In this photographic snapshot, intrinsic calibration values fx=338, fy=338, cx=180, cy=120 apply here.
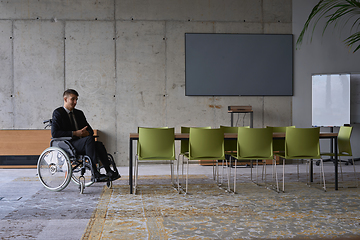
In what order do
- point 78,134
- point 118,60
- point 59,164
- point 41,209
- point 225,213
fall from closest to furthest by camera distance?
1. point 225,213
2. point 41,209
3. point 59,164
4. point 78,134
5. point 118,60

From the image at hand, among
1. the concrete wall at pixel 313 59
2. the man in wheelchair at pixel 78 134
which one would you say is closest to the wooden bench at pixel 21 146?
the man in wheelchair at pixel 78 134

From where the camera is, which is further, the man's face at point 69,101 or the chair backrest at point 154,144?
the man's face at point 69,101

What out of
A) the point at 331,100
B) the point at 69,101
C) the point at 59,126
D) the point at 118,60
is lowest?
the point at 59,126

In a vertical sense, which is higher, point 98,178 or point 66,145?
point 66,145

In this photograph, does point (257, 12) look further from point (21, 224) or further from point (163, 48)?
point (21, 224)

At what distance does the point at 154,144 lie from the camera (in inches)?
180

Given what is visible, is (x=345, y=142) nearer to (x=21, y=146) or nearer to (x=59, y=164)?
(x=59, y=164)

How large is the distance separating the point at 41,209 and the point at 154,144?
160cm

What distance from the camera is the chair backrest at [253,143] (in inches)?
184

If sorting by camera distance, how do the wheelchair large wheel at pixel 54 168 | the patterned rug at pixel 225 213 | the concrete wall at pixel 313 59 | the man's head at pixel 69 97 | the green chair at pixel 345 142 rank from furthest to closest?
1. the concrete wall at pixel 313 59
2. the green chair at pixel 345 142
3. the man's head at pixel 69 97
4. the wheelchair large wheel at pixel 54 168
5. the patterned rug at pixel 225 213

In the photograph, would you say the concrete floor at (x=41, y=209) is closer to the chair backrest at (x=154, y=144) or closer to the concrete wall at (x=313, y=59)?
the chair backrest at (x=154, y=144)

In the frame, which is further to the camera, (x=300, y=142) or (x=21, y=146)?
(x=21, y=146)

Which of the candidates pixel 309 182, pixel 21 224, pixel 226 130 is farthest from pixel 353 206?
pixel 21 224

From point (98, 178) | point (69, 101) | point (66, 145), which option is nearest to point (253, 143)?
point (98, 178)
